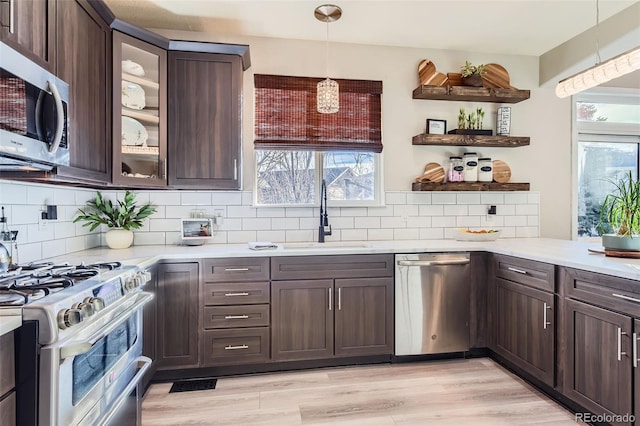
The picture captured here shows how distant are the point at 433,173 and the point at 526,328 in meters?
1.55

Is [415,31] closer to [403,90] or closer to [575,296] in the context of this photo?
[403,90]

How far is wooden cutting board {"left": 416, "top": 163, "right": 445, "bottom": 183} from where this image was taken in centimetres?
351

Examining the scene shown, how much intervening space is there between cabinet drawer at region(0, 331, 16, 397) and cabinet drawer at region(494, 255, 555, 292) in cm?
262

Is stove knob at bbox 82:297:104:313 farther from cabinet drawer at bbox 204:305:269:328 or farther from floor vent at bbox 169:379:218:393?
floor vent at bbox 169:379:218:393

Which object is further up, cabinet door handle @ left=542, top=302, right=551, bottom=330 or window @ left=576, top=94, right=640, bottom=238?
window @ left=576, top=94, right=640, bottom=238

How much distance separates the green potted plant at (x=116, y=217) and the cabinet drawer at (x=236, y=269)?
731 millimetres

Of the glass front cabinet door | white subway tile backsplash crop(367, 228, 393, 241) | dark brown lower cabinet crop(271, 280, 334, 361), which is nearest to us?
the glass front cabinet door

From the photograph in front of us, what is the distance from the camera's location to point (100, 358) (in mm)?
1437

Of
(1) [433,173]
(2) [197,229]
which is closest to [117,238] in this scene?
(2) [197,229]

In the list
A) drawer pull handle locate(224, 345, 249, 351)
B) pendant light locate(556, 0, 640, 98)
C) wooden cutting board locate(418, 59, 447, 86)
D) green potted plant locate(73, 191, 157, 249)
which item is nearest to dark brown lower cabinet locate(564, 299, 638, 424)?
pendant light locate(556, 0, 640, 98)

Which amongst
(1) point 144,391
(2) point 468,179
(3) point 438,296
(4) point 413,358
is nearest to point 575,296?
(3) point 438,296

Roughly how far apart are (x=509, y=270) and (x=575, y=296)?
0.60 metres

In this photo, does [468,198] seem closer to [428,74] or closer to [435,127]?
[435,127]

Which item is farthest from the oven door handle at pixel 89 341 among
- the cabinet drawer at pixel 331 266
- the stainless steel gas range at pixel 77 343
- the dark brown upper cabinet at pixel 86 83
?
the cabinet drawer at pixel 331 266
